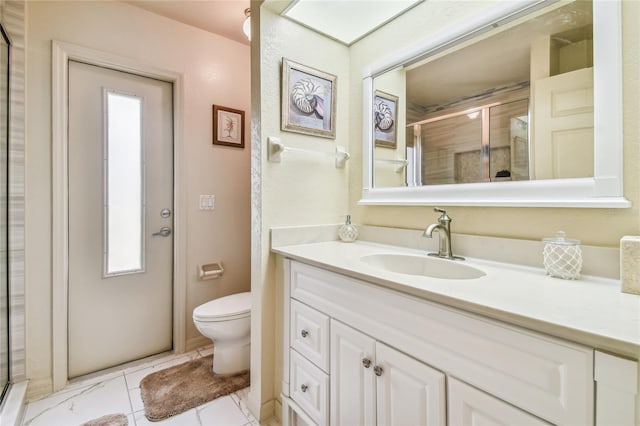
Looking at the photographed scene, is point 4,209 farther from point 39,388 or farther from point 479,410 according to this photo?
point 479,410

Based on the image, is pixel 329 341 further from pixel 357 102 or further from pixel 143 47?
pixel 143 47

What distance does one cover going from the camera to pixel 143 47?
6.37ft

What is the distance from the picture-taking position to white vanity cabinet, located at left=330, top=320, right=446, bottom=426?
780mm

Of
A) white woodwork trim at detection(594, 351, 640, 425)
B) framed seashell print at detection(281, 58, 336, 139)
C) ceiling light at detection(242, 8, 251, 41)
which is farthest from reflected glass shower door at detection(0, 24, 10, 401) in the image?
white woodwork trim at detection(594, 351, 640, 425)

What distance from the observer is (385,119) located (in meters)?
1.59

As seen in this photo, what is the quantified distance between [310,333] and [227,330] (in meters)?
0.76

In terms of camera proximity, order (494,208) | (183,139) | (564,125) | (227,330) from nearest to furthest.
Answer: (564,125), (494,208), (227,330), (183,139)

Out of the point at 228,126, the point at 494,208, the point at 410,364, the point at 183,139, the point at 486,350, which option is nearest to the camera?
the point at 486,350

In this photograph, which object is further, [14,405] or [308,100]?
[308,100]

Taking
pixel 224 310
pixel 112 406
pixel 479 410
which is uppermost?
pixel 479 410

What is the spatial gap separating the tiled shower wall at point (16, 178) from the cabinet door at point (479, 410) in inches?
83.1

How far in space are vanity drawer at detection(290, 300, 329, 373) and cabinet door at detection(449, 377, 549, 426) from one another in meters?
0.50

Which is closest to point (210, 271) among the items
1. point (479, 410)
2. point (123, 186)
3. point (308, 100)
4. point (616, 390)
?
point (123, 186)

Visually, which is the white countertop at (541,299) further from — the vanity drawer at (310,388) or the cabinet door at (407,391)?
the vanity drawer at (310,388)
